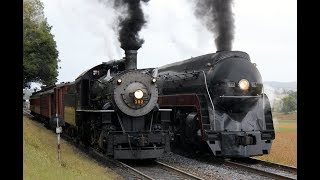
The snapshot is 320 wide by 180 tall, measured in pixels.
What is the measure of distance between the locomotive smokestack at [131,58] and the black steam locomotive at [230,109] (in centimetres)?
253

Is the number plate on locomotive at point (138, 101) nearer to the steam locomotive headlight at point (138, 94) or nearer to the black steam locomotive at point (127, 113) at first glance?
the black steam locomotive at point (127, 113)

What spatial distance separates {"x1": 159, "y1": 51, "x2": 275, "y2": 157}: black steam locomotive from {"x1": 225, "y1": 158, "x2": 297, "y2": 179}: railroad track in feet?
1.47

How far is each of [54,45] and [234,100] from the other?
28.8 meters

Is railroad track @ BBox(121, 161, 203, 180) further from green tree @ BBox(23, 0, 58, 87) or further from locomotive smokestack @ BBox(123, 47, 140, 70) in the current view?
green tree @ BBox(23, 0, 58, 87)

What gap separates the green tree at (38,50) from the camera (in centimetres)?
3775

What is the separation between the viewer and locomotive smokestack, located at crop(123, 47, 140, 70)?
14.4 metres

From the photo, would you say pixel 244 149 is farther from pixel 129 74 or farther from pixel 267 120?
pixel 129 74

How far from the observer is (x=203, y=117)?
580 inches

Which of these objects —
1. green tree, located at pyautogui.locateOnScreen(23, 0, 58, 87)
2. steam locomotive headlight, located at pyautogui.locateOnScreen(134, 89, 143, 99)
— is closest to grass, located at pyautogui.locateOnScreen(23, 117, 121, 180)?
steam locomotive headlight, located at pyautogui.locateOnScreen(134, 89, 143, 99)

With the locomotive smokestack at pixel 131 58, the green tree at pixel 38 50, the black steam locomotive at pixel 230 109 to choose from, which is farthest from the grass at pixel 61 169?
the green tree at pixel 38 50

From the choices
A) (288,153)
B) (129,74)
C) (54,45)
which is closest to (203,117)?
(129,74)
